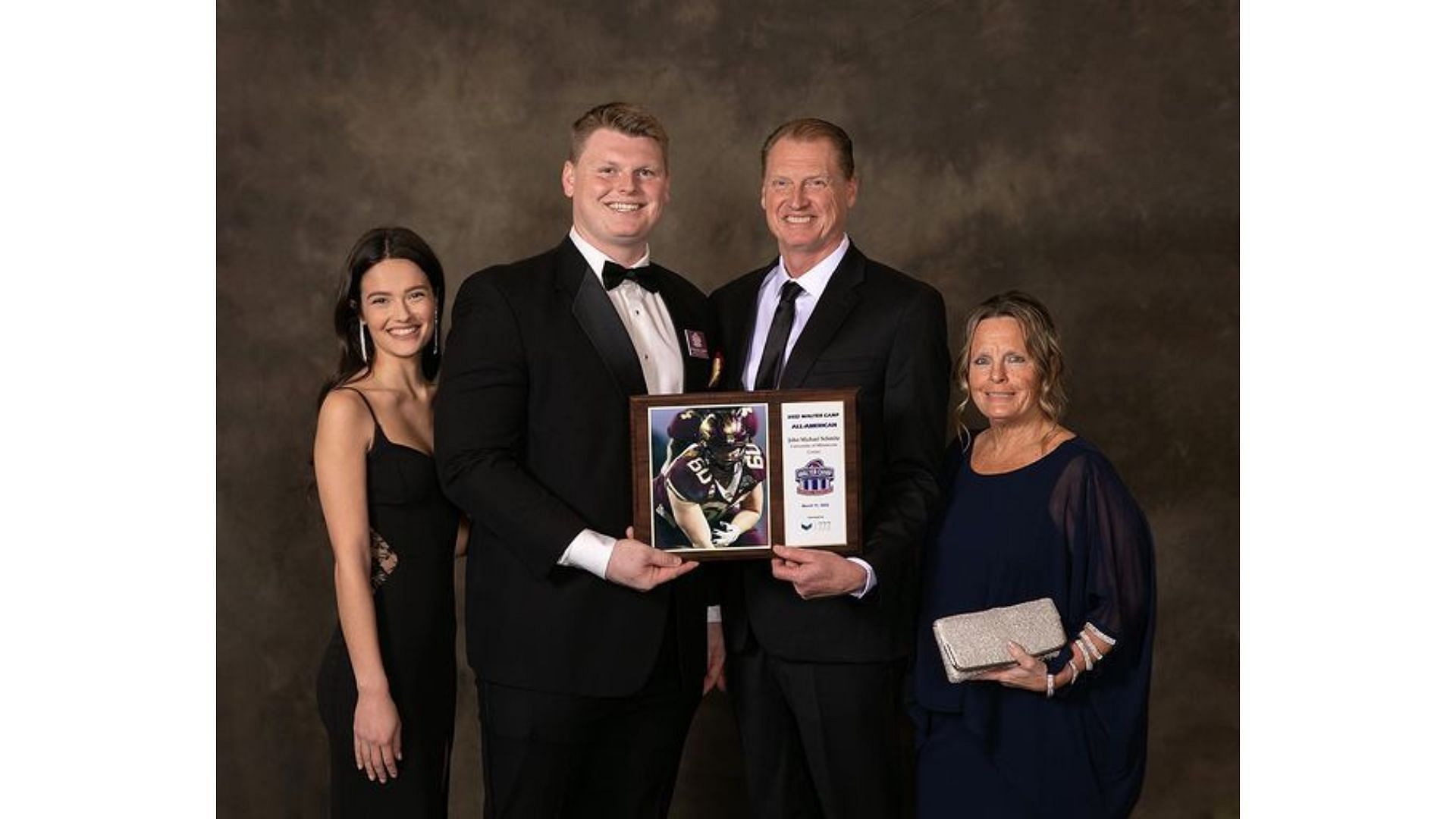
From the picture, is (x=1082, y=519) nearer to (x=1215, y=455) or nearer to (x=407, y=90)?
(x=1215, y=455)

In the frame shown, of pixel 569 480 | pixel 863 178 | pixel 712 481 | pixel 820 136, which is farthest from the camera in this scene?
pixel 863 178

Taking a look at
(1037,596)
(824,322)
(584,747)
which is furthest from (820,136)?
(584,747)

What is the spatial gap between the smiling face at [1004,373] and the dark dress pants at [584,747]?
100 centimetres

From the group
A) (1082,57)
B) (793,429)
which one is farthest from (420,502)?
(1082,57)

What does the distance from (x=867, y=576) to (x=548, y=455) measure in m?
0.83

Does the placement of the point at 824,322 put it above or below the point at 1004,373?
above

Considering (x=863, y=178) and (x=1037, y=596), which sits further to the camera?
(x=863, y=178)

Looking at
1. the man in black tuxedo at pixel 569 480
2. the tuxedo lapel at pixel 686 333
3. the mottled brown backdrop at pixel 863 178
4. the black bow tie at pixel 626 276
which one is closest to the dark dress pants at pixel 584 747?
the man in black tuxedo at pixel 569 480

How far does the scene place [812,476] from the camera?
3467 millimetres

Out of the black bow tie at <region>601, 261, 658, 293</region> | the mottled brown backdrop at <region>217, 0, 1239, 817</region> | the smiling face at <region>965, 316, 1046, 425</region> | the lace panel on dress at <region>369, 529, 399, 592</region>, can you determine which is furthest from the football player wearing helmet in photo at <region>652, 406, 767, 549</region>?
the mottled brown backdrop at <region>217, 0, 1239, 817</region>

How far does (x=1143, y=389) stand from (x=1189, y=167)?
32.6 inches

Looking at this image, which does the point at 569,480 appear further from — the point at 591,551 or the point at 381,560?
the point at 381,560

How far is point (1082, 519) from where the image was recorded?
11.8 feet

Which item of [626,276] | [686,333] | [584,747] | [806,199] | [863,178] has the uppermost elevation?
[863,178]
